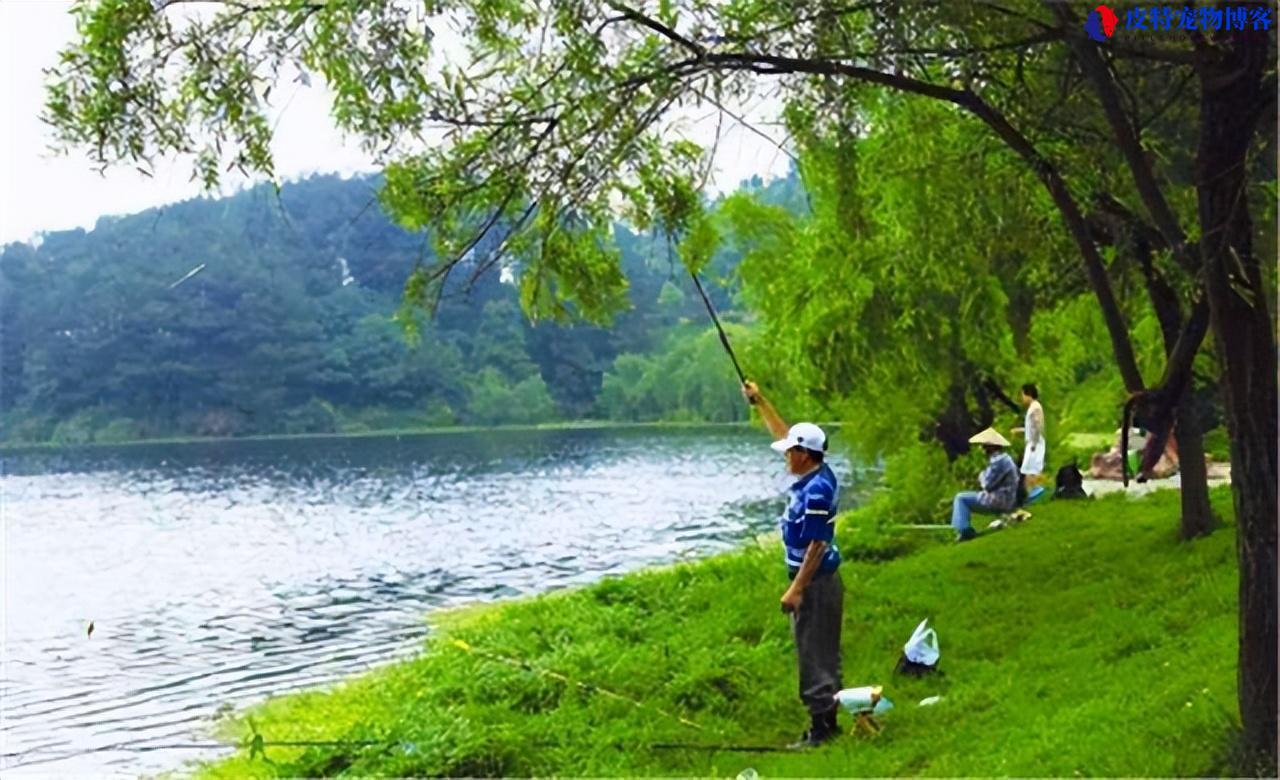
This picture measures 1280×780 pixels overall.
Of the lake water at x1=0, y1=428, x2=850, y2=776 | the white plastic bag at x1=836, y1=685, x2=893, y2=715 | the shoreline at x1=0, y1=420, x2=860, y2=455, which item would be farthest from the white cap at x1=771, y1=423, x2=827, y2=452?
the shoreline at x1=0, y1=420, x2=860, y2=455

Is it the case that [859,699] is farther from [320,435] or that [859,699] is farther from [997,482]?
[320,435]

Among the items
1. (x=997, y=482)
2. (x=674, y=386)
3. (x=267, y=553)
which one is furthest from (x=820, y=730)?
(x=674, y=386)

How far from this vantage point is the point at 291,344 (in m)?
33.3

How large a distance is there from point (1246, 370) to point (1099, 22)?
1.60m

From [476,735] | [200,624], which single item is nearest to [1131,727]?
[476,735]

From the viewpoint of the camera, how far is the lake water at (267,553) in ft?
42.8

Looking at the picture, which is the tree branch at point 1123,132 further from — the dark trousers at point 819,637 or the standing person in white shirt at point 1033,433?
the standing person in white shirt at point 1033,433

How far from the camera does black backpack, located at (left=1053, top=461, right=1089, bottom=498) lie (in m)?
13.8

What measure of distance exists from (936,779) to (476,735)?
3.30 meters

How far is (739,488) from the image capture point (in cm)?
2909

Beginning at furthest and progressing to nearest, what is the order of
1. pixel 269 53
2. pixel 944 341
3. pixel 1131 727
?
1. pixel 944 341
2. pixel 269 53
3. pixel 1131 727

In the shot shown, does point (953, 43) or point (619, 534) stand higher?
point (953, 43)

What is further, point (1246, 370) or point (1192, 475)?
point (1192, 475)

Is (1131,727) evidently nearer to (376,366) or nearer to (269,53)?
(269,53)
